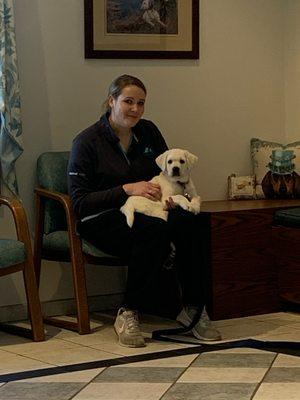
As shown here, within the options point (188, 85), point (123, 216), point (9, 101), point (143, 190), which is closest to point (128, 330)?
point (123, 216)

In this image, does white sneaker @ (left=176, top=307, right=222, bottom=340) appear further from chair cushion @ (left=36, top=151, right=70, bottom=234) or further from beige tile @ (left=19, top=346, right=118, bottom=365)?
chair cushion @ (left=36, top=151, right=70, bottom=234)

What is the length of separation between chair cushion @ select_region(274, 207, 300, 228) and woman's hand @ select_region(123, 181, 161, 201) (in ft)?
2.51

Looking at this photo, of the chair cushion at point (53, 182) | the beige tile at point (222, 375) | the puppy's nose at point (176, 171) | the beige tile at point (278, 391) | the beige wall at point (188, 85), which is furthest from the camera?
the beige wall at point (188, 85)

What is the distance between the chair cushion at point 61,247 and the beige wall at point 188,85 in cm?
24

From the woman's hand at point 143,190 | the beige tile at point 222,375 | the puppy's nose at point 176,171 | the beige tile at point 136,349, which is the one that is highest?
the puppy's nose at point 176,171

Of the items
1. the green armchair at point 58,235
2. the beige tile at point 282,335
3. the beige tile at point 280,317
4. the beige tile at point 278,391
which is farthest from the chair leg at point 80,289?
the beige tile at point 278,391

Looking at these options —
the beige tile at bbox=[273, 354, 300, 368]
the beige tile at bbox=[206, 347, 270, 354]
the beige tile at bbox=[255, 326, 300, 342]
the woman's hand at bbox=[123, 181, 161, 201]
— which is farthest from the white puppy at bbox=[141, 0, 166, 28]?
the beige tile at bbox=[273, 354, 300, 368]

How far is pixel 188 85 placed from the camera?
5000mm

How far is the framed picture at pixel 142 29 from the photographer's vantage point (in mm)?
4676

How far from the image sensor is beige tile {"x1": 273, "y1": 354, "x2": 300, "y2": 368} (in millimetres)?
3496

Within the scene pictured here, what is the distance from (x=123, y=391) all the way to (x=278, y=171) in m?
2.09

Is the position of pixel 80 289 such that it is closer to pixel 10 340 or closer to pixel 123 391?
pixel 10 340

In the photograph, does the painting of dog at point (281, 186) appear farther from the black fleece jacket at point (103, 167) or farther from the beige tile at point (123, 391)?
the beige tile at point (123, 391)

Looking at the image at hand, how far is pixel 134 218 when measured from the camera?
13.0 feet
